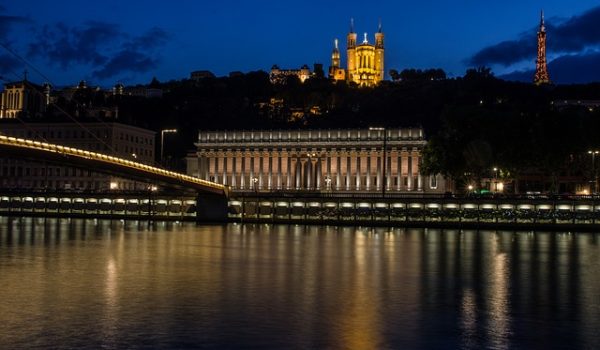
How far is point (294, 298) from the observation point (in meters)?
31.6

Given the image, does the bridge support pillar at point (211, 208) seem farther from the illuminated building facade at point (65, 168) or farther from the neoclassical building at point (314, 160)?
the neoclassical building at point (314, 160)

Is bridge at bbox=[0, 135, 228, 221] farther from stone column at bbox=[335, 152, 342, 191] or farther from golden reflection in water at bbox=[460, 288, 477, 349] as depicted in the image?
stone column at bbox=[335, 152, 342, 191]

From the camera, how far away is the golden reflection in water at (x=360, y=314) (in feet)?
76.2

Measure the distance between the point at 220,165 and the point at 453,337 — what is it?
538 feet

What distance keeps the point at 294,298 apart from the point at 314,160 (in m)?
150

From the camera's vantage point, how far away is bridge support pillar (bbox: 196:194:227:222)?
109062mm

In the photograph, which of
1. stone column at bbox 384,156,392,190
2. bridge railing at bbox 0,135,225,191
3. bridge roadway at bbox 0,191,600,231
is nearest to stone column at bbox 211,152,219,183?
stone column at bbox 384,156,392,190

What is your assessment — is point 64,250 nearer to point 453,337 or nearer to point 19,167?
point 453,337

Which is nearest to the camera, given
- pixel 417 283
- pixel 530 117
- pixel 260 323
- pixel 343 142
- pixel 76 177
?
pixel 260 323

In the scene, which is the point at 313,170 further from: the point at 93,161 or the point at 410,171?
the point at 93,161

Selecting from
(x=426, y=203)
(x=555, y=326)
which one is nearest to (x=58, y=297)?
(x=555, y=326)

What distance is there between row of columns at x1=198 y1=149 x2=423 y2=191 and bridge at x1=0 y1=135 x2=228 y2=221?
221ft

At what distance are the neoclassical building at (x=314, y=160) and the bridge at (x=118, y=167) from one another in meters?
66.1

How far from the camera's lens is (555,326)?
2627cm
